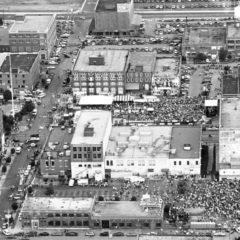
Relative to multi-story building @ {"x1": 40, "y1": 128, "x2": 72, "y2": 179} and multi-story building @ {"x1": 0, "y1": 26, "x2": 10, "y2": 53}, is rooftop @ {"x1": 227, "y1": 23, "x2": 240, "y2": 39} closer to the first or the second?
multi-story building @ {"x1": 0, "y1": 26, "x2": 10, "y2": 53}

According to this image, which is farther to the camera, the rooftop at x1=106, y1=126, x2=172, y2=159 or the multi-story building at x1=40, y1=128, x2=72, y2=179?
the rooftop at x1=106, y1=126, x2=172, y2=159

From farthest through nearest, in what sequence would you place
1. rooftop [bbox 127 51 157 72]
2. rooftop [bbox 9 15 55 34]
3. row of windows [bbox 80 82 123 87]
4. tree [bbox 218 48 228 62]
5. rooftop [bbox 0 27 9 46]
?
rooftop [bbox 0 27 9 46] → rooftop [bbox 9 15 55 34] → tree [bbox 218 48 228 62] → rooftop [bbox 127 51 157 72] → row of windows [bbox 80 82 123 87]

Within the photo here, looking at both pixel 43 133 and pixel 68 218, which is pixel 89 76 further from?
pixel 68 218

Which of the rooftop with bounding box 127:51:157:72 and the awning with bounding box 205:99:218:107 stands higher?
the rooftop with bounding box 127:51:157:72

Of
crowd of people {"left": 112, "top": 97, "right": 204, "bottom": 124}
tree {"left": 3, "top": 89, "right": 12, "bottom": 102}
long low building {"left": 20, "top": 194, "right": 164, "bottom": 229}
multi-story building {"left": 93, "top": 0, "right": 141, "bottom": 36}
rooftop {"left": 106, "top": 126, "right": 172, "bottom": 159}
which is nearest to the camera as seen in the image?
long low building {"left": 20, "top": 194, "right": 164, "bottom": 229}

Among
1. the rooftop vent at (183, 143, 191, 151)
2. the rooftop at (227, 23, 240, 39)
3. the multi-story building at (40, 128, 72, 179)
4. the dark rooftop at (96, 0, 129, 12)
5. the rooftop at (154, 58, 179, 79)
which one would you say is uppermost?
the dark rooftop at (96, 0, 129, 12)

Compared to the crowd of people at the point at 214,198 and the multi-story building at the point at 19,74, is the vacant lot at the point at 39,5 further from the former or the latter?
the crowd of people at the point at 214,198

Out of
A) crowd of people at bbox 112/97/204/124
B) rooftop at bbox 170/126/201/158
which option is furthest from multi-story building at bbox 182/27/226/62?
rooftop at bbox 170/126/201/158

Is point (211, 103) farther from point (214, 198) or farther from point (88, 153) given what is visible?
point (214, 198)
